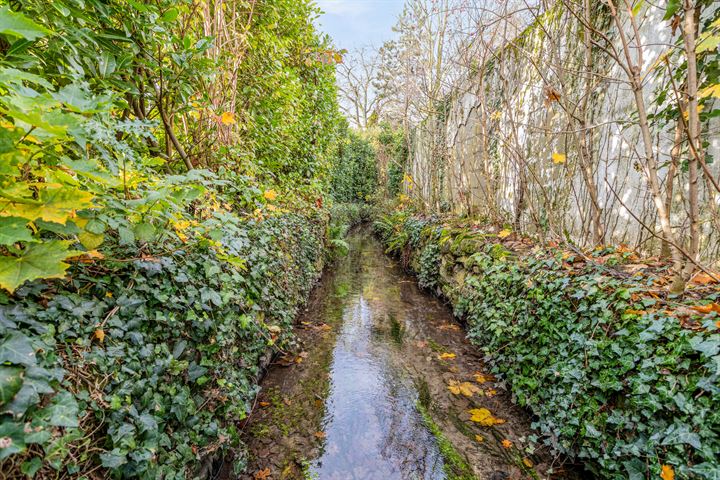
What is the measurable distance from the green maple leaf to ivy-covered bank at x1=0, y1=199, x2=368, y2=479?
18cm

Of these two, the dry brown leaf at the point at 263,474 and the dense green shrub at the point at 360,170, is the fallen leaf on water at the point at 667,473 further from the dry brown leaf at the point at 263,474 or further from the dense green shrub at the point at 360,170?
the dense green shrub at the point at 360,170

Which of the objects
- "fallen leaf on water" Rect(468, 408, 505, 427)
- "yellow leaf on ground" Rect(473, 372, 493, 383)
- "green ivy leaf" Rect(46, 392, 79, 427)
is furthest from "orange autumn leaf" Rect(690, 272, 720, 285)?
"green ivy leaf" Rect(46, 392, 79, 427)

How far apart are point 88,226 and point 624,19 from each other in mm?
5307

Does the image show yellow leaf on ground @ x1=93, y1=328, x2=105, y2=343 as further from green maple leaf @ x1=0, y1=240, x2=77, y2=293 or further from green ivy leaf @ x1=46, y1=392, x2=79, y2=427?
green maple leaf @ x1=0, y1=240, x2=77, y2=293

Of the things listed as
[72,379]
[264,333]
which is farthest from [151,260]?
[264,333]

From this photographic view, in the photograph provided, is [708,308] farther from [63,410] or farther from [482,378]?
[63,410]

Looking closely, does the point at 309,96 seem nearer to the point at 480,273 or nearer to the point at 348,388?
the point at 480,273

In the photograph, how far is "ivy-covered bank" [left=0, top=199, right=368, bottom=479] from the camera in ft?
3.64

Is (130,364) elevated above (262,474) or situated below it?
above

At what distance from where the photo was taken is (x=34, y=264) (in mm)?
1166

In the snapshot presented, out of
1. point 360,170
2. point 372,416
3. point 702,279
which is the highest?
point 360,170

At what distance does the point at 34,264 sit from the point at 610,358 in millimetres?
3202

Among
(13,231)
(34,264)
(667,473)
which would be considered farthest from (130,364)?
(667,473)

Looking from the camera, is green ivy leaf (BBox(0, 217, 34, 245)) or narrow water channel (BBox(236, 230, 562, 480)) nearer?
green ivy leaf (BBox(0, 217, 34, 245))
